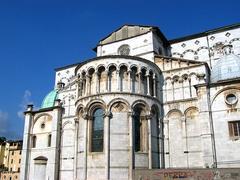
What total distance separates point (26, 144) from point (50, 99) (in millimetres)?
5584

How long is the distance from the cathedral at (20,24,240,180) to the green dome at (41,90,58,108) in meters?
2.59

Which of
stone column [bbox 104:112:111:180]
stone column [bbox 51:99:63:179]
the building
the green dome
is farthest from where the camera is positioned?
the building

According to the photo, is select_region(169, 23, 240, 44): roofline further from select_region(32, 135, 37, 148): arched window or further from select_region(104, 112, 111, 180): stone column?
select_region(32, 135, 37, 148): arched window

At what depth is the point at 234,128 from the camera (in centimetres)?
1997

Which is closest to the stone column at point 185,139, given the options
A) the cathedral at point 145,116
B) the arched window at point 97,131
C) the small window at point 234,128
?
the cathedral at point 145,116

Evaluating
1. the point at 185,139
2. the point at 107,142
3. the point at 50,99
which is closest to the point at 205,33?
the point at 185,139

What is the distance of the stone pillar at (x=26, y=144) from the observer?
28531 millimetres

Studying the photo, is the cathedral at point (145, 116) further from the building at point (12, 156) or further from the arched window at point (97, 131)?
the building at point (12, 156)

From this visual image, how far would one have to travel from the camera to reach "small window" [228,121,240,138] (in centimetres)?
1978

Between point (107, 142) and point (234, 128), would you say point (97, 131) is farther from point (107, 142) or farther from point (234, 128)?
point (234, 128)

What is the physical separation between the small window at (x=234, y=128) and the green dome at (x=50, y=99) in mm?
19135

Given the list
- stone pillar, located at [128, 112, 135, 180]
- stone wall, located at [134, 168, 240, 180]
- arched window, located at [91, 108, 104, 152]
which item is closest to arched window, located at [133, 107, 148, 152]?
stone pillar, located at [128, 112, 135, 180]

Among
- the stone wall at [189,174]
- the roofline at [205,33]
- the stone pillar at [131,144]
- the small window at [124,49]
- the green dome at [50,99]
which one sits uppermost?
the roofline at [205,33]

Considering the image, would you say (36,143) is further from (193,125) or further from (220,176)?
(220,176)
